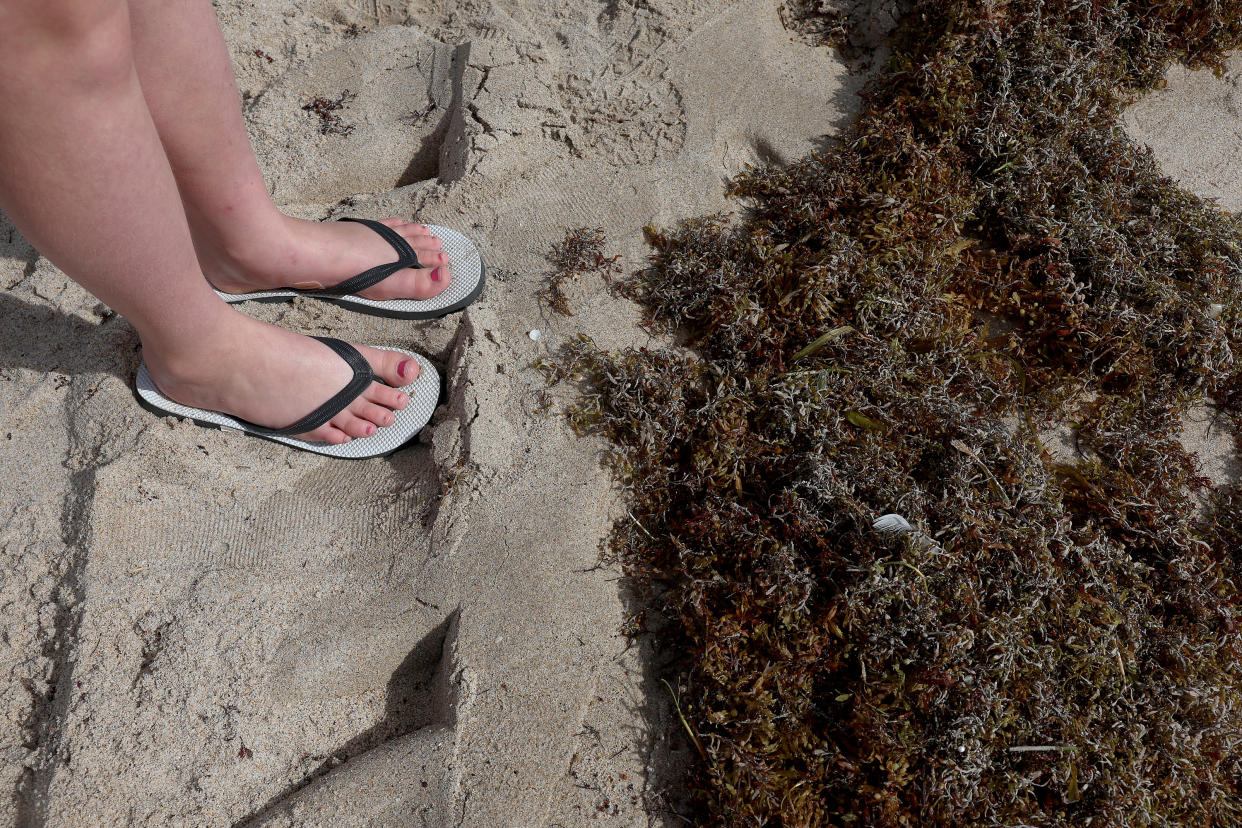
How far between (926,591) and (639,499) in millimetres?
912

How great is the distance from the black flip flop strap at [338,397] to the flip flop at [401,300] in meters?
0.25

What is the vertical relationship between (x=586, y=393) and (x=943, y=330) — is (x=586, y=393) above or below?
below

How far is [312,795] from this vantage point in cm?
197

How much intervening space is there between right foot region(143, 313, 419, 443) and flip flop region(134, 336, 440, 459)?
0.02 m

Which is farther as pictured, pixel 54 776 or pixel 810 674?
pixel 810 674

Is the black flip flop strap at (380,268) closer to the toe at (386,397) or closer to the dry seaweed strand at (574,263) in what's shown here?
the toe at (386,397)


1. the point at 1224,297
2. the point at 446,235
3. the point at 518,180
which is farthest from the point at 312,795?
the point at 1224,297

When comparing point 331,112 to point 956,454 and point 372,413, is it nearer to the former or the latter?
point 372,413

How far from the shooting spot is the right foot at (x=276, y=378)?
7.11 ft

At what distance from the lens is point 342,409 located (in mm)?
2434

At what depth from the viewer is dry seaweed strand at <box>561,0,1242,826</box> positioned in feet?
6.73

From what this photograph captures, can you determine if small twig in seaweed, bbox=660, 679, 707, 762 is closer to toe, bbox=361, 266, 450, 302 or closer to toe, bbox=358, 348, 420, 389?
toe, bbox=358, 348, 420, 389

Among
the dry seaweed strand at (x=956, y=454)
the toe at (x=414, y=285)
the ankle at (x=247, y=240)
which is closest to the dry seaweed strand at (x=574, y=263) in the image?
the dry seaweed strand at (x=956, y=454)

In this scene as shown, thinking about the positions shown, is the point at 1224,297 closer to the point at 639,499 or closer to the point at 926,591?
the point at 926,591
